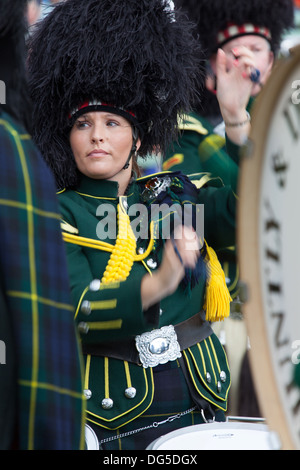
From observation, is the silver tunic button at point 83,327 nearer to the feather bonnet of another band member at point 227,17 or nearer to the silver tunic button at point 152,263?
the silver tunic button at point 152,263

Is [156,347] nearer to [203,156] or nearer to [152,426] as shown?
[152,426]

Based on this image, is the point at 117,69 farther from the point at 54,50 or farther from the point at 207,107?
the point at 207,107

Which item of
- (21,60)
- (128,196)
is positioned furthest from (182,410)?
(21,60)

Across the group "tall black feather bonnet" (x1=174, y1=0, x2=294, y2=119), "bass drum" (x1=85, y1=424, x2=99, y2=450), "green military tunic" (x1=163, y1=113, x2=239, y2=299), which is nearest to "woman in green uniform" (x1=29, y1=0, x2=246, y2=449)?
"bass drum" (x1=85, y1=424, x2=99, y2=450)

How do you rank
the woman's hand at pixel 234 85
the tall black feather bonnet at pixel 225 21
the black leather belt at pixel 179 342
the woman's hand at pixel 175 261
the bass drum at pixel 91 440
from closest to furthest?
the woman's hand at pixel 175 261 < the bass drum at pixel 91 440 < the woman's hand at pixel 234 85 < the black leather belt at pixel 179 342 < the tall black feather bonnet at pixel 225 21

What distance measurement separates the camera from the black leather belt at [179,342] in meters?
2.64

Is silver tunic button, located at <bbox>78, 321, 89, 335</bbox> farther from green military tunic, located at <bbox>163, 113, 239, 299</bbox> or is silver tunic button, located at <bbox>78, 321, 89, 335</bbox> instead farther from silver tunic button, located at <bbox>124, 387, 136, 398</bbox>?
green military tunic, located at <bbox>163, 113, 239, 299</bbox>

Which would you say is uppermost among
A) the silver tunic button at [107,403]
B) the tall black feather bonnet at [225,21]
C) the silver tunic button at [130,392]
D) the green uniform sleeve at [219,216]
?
the tall black feather bonnet at [225,21]

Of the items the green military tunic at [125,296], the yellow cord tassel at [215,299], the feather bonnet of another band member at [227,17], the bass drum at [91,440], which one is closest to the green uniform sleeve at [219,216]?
the green military tunic at [125,296]

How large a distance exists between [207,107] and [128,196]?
6.10ft

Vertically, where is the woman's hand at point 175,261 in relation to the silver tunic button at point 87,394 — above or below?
above

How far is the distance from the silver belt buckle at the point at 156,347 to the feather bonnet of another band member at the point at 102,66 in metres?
0.59

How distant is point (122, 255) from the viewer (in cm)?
266

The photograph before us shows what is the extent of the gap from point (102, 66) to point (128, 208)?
1.61ft
